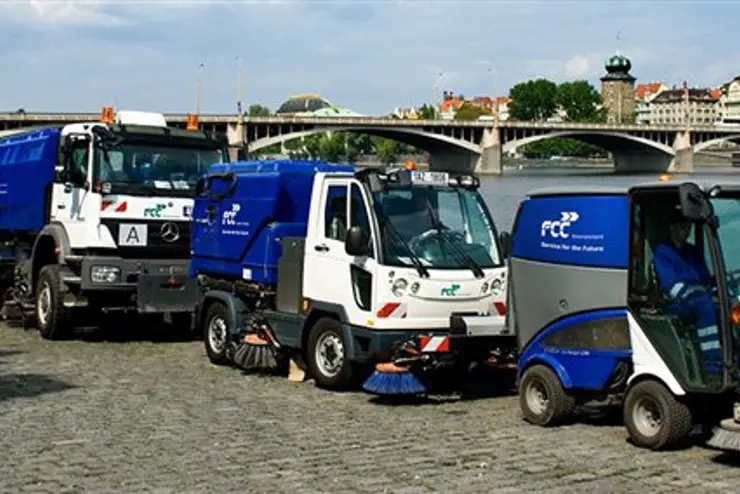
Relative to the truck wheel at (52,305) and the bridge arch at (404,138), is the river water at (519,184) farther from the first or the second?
the bridge arch at (404,138)

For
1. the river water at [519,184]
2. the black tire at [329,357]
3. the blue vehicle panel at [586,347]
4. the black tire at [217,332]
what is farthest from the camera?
the black tire at [217,332]

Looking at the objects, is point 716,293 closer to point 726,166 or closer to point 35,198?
point 35,198

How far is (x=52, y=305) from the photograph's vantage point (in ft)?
50.4

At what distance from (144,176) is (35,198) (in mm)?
2373

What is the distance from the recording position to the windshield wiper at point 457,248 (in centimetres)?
1083

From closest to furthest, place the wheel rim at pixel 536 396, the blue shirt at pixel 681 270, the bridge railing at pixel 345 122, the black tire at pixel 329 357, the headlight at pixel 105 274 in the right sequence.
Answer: the blue shirt at pixel 681 270, the wheel rim at pixel 536 396, the black tire at pixel 329 357, the headlight at pixel 105 274, the bridge railing at pixel 345 122

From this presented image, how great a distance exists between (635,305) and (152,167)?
8.54 metres

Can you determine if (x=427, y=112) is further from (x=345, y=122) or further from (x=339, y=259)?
(x=339, y=259)

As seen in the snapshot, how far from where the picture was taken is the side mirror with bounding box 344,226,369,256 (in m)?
10.5

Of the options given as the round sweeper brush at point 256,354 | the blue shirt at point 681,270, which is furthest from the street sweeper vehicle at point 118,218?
the blue shirt at point 681,270

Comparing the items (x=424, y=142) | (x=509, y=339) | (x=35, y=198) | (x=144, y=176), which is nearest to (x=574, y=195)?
(x=509, y=339)

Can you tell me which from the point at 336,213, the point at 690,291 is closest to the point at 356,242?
the point at 336,213

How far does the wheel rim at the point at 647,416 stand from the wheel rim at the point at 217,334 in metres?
5.89

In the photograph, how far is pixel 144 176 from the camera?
15.2m
